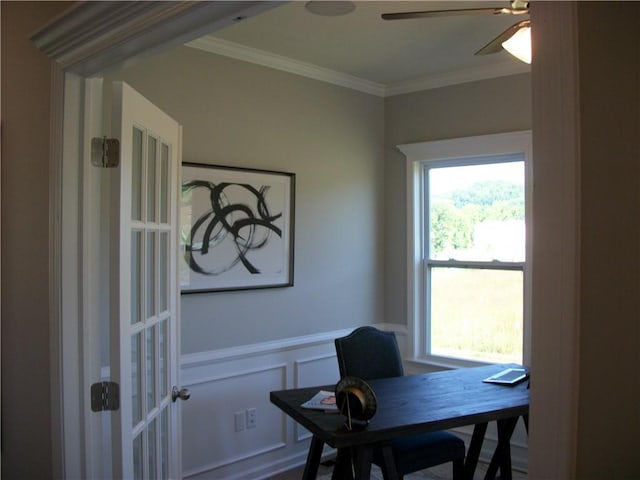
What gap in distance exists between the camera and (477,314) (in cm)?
373

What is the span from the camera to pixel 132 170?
1.76 m

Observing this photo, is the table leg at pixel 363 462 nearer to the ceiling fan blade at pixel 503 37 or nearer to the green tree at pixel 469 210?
the ceiling fan blade at pixel 503 37

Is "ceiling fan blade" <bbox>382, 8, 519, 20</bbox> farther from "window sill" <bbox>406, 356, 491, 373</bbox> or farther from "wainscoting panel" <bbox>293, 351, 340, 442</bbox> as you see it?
"window sill" <bbox>406, 356, 491, 373</bbox>

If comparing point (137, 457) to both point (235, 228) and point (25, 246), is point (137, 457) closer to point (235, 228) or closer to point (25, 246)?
point (25, 246)

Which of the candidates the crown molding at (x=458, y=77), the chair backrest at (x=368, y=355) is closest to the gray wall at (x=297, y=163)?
the crown molding at (x=458, y=77)

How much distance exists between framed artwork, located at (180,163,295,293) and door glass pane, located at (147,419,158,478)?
1.06m

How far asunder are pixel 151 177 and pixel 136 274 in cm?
36

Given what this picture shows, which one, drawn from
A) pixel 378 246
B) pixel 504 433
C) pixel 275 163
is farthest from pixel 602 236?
pixel 378 246

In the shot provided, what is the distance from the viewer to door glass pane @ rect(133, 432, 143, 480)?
178cm

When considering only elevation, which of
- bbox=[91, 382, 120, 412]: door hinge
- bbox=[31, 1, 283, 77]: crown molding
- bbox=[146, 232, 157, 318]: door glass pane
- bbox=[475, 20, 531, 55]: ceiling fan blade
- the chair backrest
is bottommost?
the chair backrest

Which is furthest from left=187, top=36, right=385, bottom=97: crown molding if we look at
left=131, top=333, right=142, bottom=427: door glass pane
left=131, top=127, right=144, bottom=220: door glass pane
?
left=131, top=333, right=142, bottom=427: door glass pane

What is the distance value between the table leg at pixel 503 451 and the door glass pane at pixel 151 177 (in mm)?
2173

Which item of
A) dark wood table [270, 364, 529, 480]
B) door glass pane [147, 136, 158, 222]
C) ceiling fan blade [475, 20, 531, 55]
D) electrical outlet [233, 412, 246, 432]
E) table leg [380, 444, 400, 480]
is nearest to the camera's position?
door glass pane [147, 136, 158, 222]

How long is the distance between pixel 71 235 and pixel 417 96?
2916 mm
